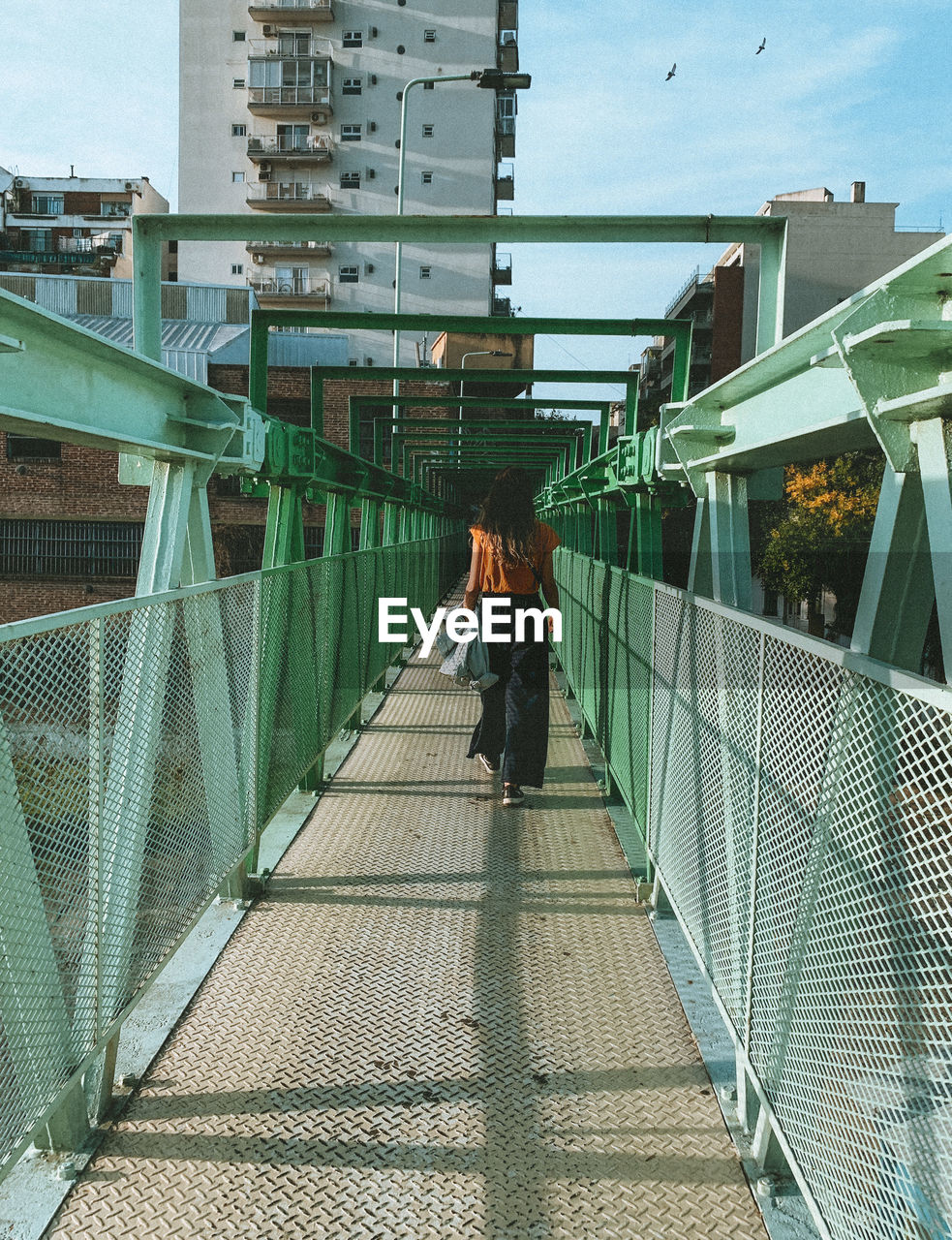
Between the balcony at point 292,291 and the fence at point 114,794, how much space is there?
5420 cm

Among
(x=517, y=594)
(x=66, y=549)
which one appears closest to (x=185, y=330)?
(x=66, y=549)

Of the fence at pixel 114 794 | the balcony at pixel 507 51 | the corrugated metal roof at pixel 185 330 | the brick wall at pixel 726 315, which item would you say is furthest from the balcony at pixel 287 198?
the fence at pixel 114 794

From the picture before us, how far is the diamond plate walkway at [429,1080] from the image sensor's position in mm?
2523

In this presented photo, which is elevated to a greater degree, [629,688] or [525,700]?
[629,688]

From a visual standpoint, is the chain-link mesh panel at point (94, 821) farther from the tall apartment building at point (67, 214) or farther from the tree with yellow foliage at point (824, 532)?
the tall apartment building at point (67, 214)

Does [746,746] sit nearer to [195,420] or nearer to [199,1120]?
[199,1120]

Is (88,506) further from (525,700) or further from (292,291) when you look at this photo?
(525,700)

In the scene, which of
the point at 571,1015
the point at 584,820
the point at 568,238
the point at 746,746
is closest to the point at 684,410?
the point at 568,238

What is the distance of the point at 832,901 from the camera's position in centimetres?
211

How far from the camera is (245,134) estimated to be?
186 feet

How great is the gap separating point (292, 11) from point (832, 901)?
62.6 m

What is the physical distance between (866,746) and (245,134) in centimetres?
6239

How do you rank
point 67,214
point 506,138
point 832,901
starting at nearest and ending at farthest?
point 832,901 < point 506,138 < point 67,214

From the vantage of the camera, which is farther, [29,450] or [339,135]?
[339,135]
